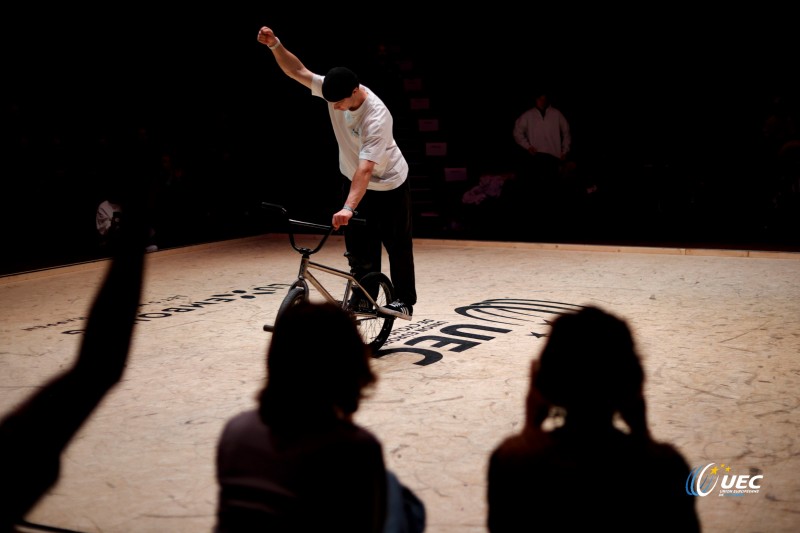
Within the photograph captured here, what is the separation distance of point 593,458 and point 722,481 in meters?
1.49

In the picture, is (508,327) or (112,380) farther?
(508,327)

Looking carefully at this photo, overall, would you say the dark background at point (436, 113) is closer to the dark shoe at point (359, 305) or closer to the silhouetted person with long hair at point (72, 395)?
the dark shoe at point (359, 305)

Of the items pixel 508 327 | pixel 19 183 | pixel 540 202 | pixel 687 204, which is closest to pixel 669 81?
pixel 687 204


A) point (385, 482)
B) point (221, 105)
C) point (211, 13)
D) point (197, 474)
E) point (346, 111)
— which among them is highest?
point (211, 13)

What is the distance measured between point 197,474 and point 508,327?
2510 mm

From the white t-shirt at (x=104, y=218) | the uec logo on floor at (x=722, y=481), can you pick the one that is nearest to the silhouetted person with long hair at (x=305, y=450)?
the uec logo on floor at (x=722, y=481)

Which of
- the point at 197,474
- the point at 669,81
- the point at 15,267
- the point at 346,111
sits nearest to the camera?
the point at 197,474

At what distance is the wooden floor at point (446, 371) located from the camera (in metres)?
2.63

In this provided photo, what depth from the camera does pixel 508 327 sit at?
193 inches

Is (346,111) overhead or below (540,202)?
overhead

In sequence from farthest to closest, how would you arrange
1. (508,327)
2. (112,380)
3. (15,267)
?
1. (15,267)
2. (508,327)
3. (112,380)

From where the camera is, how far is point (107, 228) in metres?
8.69

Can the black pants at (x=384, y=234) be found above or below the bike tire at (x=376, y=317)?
above

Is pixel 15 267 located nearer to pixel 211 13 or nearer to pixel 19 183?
pixel 19 183
